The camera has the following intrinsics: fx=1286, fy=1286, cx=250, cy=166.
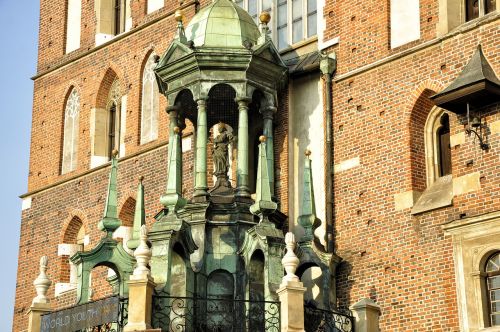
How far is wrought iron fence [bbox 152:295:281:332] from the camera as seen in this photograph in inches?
690

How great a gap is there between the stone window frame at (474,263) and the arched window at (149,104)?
23.9 feet

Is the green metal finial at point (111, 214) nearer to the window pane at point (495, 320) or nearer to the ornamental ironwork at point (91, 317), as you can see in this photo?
the ornamental ironwork at point (91, 317)

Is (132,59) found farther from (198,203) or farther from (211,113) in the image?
(198,203)

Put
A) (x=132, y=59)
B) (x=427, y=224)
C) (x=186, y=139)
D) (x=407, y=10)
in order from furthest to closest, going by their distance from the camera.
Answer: (x=132, y=59) → (x=186, y=139) → (x=407, y=10) → (x=427, y=224)

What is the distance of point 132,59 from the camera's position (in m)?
23.7

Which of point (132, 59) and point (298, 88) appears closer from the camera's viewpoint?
point (298, 88)

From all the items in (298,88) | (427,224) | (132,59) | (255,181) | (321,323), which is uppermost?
(132,59)

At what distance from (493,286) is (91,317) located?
5.46m

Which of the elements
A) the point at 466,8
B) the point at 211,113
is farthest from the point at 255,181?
the point at 466,8

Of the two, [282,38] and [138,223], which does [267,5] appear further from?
[138,223]

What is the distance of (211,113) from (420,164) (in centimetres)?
373

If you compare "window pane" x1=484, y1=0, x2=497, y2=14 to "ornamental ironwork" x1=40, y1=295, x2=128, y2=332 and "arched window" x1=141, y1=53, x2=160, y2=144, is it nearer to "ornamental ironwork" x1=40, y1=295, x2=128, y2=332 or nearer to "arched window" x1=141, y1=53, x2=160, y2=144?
"ornamental ironwork" x1=40, y1=295, x2=128, y2=332

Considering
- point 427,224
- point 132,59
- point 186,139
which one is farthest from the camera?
point 132,59

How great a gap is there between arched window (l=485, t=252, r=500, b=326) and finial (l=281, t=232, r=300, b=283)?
253 cm
